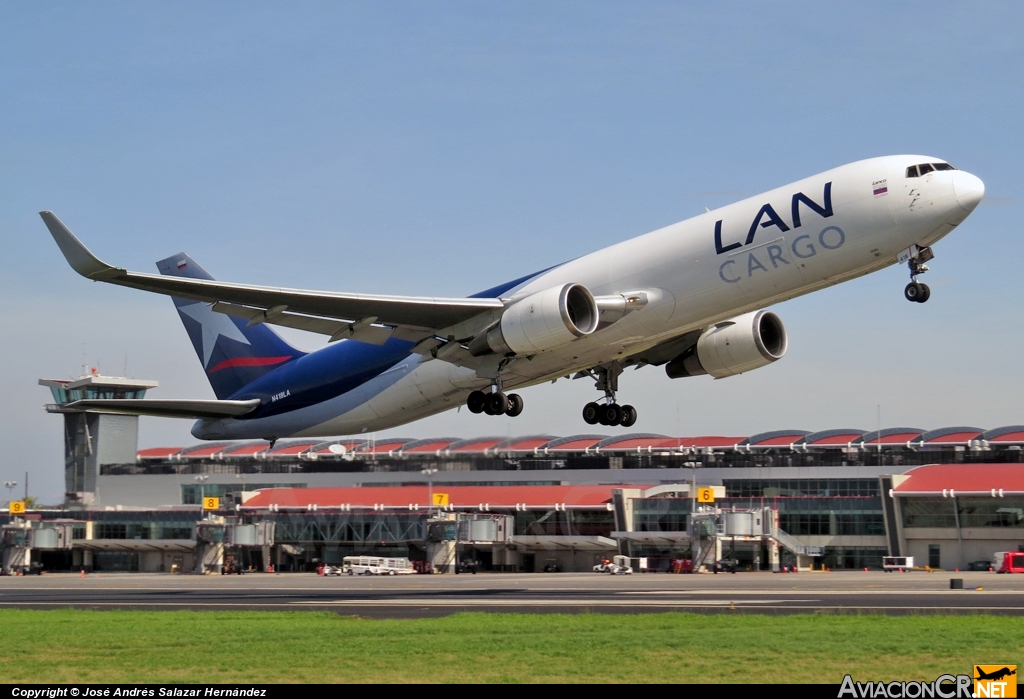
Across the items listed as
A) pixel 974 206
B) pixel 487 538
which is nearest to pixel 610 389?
pixel 974 206

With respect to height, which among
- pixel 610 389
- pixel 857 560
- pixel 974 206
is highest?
pixel 974 206

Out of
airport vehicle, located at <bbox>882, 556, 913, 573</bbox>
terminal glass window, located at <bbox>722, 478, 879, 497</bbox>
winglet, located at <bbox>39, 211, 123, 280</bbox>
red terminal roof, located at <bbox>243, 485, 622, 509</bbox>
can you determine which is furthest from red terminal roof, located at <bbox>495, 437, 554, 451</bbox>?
winglet, located at <bbox>39, 211, 123, 280</bbox>

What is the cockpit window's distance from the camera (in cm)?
3183

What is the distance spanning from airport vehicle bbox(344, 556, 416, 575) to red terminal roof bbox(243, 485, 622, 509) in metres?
14.1

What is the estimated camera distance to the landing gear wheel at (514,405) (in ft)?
132

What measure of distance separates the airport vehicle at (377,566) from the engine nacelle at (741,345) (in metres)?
47.2

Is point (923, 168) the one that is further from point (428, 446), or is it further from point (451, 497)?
point (428, 446)

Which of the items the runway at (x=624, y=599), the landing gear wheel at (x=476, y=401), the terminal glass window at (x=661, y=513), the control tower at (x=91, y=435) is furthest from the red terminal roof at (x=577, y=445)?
the landing gear wheel at (x=476, y=401)

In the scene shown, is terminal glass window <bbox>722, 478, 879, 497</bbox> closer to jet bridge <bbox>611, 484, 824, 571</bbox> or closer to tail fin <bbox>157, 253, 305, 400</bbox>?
jet bridge <bbox>611, 484, 824, 571</bbox>

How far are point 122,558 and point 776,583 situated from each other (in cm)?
7756

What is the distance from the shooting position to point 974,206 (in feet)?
103

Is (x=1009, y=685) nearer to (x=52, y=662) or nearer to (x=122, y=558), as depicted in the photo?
(x=52, y=662)

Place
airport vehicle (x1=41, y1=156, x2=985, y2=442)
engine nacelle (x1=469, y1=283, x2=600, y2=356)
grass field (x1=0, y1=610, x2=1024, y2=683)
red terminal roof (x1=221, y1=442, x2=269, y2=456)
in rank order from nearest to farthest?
grass field (x1=0, y1=610, x2=1024, y2=683)
airport vehicle (x1=41, y1=156, x2=985, y2=442)
engine nacelle (x1=469, y1=283, x2=600, y2=356)
red terminal roof (x1=221, y1=442, x2=269, y2=456)

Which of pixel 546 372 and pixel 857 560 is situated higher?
pixel 546 372
